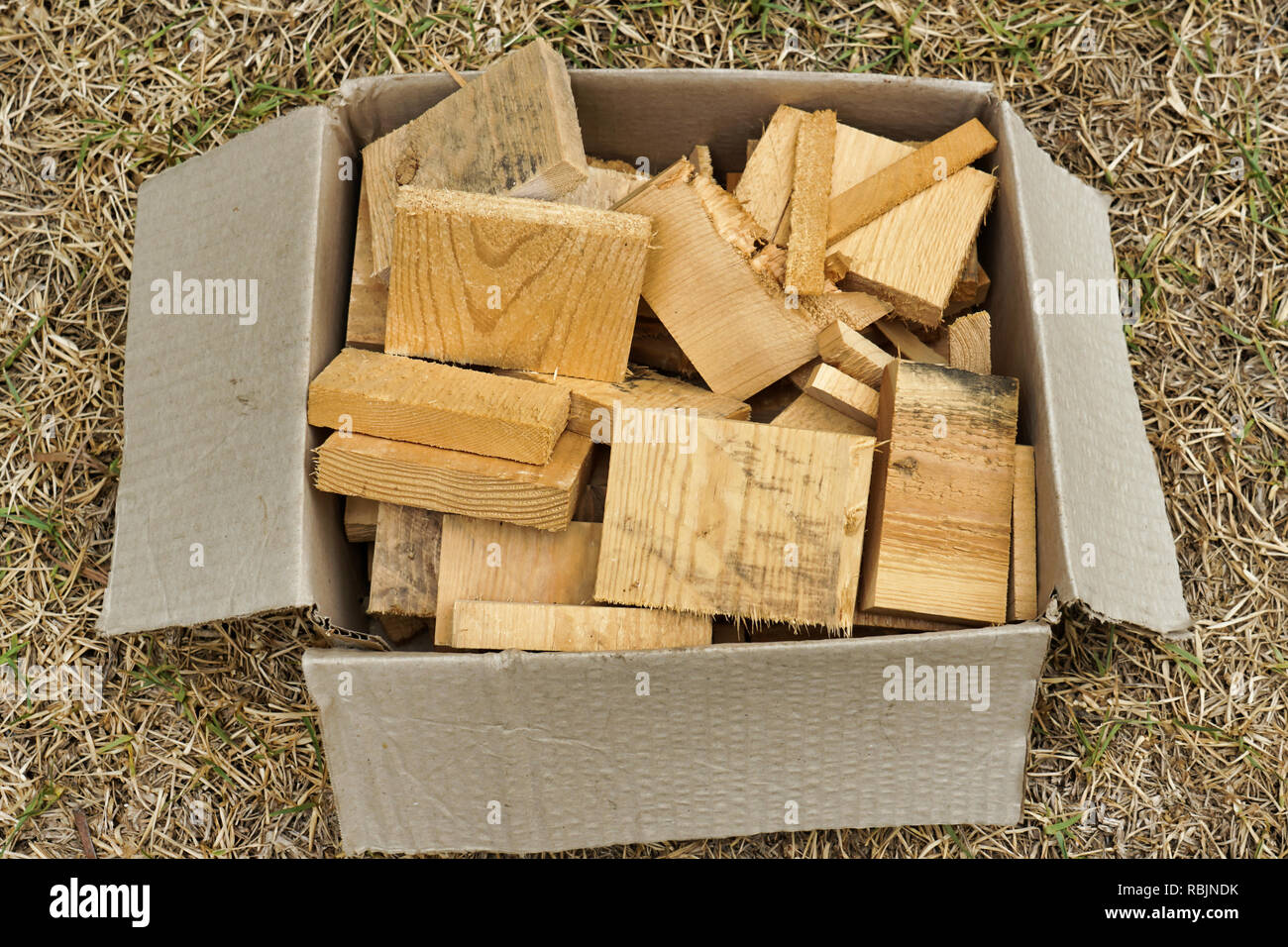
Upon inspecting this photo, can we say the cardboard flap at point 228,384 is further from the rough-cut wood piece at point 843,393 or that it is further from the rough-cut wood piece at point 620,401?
the rough-cut wood piece at point 843,393

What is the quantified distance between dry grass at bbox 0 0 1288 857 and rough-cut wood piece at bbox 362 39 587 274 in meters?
0.36

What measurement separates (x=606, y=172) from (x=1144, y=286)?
4.12ft

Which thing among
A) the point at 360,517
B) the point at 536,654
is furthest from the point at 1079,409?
the point at 360,517

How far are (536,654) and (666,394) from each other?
1.94 feet

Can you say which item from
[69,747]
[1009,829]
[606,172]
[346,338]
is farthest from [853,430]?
[69,747]

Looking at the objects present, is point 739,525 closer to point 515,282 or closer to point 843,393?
point 843,393

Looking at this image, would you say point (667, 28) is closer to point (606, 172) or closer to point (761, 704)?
point (606, 172)

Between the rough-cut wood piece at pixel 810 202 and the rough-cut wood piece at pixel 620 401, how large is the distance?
287 millimetres

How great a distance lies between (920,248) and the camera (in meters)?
2.04

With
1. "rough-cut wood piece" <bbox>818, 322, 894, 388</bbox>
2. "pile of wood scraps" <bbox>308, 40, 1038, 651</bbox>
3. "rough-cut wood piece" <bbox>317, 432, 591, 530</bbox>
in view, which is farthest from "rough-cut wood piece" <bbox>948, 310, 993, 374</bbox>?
"rough-cut wood piece" <bbox>317, 432, 591, 530</bbox>

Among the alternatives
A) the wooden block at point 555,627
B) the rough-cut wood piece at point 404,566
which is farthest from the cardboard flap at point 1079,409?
the rough-cut wood piece at point 404,566

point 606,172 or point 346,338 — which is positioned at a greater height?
point 606,172

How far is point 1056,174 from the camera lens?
217cm

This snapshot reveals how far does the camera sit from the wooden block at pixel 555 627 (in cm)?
178
